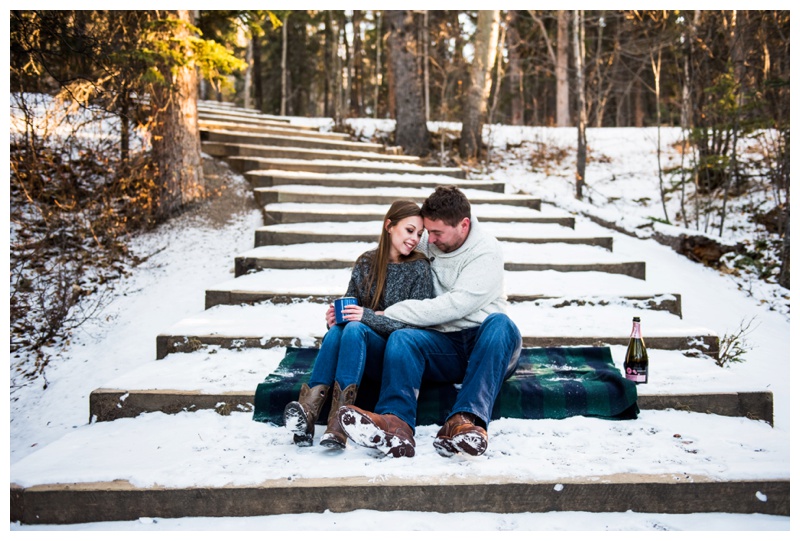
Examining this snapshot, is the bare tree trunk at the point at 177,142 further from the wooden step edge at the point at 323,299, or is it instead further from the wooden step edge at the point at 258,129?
the wooden step edge at the point at 323,299

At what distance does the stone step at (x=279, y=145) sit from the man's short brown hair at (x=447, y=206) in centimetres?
565

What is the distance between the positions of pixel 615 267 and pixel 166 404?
148 inches

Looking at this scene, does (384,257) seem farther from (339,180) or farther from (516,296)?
(339,180)

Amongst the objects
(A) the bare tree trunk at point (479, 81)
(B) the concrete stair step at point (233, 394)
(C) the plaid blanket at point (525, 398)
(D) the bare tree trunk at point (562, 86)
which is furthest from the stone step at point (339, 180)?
(D) the bare tree trunk at point (562, 86)

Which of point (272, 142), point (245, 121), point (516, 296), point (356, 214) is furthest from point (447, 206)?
point (245, 121)

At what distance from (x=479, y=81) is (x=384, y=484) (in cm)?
886

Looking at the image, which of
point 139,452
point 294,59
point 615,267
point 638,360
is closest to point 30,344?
point 139,452

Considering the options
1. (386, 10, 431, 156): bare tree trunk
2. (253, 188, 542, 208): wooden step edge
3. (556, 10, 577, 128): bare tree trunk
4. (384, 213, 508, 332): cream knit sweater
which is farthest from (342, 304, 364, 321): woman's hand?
(556, 10, 577, 128): bare tree trunk

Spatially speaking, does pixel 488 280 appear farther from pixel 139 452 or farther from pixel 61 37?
pixel 61 37

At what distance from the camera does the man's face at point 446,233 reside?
10.0ft

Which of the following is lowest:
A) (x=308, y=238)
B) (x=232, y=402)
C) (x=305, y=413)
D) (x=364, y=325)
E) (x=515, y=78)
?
(x=232, y=402)

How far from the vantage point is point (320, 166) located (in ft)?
25.6

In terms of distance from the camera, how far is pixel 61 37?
4113 millimetres

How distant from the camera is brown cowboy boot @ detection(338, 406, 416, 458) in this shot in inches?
97.7
